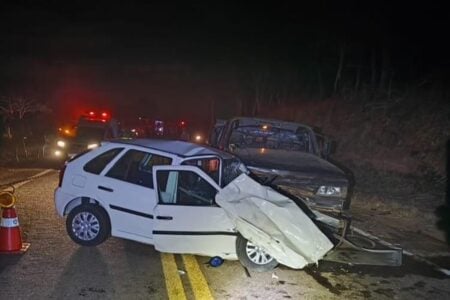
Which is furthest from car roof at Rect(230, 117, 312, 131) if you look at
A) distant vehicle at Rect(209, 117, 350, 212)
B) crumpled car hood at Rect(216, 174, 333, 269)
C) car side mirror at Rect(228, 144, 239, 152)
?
crumpled car hood at Rect(216, 174, 333, 269)

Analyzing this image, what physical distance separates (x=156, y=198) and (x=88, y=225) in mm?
1185

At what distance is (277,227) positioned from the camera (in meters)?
6.64

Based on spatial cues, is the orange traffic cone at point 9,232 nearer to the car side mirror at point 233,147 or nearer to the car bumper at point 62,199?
the car bumper at point 62,199

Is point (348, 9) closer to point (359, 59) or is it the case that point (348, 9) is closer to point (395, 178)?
point (359, 59)

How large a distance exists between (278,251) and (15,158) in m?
17.9

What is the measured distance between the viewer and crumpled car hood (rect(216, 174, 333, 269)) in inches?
259

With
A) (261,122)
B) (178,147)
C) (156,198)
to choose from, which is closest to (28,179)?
(261,122)

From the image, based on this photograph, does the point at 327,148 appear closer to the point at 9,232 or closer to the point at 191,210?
the point at 191,210

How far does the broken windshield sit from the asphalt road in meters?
4.28

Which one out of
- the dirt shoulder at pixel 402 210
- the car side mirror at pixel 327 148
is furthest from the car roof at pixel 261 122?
the dirt shoulder at pixel 402 210

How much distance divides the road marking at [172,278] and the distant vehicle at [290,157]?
92.6 inches

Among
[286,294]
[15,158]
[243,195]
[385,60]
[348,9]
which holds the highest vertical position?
[348,9]

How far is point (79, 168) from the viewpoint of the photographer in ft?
26.0

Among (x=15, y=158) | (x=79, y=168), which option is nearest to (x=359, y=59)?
(x=15, y=158)
